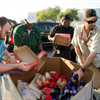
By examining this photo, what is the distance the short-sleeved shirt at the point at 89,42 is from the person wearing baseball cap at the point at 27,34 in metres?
0.85

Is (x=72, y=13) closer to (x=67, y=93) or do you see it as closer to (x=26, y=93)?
(x=67, y=93)

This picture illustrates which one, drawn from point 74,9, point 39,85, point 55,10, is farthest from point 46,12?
point 39,85

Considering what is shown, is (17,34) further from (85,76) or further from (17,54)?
(85,76)

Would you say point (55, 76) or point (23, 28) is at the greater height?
point (23, 28)

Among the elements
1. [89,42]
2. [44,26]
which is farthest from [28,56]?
[44,26]

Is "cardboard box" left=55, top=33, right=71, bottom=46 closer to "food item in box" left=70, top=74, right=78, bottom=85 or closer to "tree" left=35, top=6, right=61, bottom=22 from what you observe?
"food item in box" left=70, top=74, right=78, bottom=85

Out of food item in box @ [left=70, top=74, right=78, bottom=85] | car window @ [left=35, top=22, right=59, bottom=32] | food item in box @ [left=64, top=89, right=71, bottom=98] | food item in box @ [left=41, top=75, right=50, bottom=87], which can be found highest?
car window @ [left=35, top=22, right=59, bottom=32]

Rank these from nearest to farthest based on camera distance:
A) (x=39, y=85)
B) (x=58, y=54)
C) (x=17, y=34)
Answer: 1. (x=39, y=85)
2. (x=17, y=34)
3. (x=58, y=54)

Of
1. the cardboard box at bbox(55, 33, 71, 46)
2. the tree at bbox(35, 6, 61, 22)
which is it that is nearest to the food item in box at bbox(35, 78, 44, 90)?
the cardboard box at bbox(55, 33, 71, 46)

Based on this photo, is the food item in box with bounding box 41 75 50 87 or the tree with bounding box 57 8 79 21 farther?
the tree with bounding box 57 8 79 21

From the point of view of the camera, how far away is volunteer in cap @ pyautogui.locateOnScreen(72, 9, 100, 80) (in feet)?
4.64

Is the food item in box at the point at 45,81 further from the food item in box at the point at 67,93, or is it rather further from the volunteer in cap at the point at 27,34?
the volunteer in cap at the point at 27,34

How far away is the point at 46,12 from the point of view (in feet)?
143

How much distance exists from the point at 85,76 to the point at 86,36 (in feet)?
2.13
